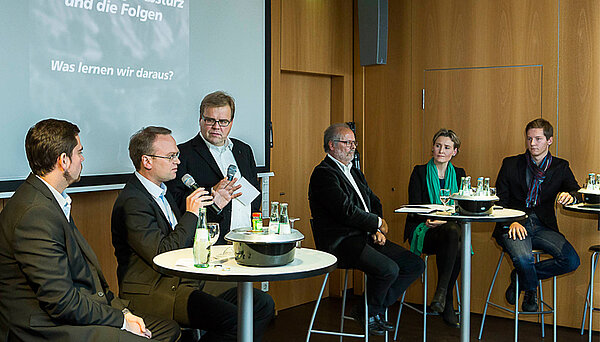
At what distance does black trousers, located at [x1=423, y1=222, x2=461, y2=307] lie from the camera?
4.63 meters

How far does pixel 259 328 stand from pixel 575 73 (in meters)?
3.30

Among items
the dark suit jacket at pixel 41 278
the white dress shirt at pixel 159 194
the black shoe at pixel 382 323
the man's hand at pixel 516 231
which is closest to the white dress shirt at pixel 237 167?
the white dress shirt at pixel 159 194

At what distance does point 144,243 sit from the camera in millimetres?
2973

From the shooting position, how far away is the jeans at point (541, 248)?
472 cm

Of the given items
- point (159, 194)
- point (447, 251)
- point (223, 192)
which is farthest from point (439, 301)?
point (159, 194)

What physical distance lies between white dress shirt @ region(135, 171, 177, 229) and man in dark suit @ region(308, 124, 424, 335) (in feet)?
4.18

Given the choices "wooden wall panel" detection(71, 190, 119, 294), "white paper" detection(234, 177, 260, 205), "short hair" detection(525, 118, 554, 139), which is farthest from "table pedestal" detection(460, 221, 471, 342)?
"wooden wall panel" detection(71, 190, 119, 294)

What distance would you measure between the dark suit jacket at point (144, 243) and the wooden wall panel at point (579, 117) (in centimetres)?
336

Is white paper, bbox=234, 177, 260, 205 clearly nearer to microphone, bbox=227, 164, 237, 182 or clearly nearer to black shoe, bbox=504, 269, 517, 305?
microphone, bbox=227, 164, 237, 182

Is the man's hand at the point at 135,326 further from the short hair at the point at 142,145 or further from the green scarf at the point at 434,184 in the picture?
the green scarf at the point at 434,184

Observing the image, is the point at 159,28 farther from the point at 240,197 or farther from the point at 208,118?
the point at 240,197

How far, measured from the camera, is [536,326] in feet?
17.3

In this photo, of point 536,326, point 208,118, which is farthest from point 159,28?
point 536,326

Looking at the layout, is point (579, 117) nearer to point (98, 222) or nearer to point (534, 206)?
point (534, 206)
